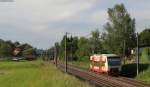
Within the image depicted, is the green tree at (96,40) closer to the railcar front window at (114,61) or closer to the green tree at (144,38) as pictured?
the green tree at (144,38)

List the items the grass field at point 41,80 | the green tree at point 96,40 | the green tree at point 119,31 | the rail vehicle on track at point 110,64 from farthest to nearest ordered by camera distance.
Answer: the green tree at point 96,40 < the green tree at point 119,31 < the rail vehicle on track at point 110,64 < the grass field at point 41,80

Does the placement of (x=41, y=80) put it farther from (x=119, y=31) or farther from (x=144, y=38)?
(x=144, y=38)

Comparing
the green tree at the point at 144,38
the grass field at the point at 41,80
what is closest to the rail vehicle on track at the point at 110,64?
the grass field at the point at 41,80

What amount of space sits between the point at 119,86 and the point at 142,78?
47.4 feet

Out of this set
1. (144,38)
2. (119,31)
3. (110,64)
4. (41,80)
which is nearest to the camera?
(41,80)

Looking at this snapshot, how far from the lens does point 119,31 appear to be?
4035 inches

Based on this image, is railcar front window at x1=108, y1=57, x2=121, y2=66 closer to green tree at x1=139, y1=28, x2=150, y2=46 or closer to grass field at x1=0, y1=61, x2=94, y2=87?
grass field at x1=0, y1=61, x2=94, y2=87

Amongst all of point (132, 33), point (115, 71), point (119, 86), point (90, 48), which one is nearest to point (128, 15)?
point (132, 33)

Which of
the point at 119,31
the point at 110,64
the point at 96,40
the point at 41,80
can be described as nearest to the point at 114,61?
the point at 110,64

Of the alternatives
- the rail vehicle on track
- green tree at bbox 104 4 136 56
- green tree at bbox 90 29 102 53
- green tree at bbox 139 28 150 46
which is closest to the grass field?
the rail vehicle on track

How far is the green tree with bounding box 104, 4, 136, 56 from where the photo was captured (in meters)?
99.5

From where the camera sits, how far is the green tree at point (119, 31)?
99481 mm

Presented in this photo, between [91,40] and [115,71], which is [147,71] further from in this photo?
[91,40]

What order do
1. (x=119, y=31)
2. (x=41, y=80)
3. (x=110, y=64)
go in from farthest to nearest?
(x=119, y=31) → (x=110, y=64) → (x=41, y=80)
